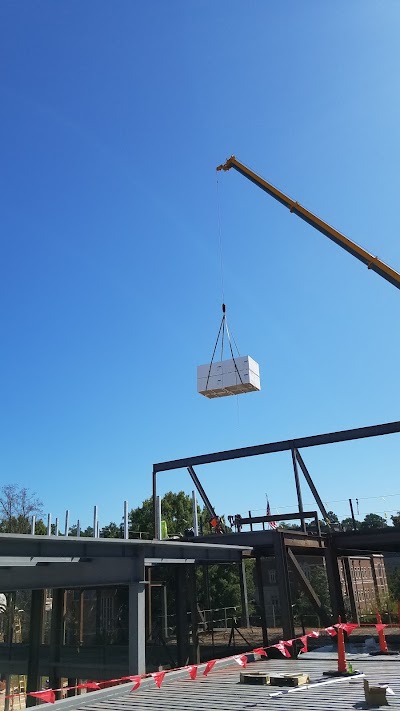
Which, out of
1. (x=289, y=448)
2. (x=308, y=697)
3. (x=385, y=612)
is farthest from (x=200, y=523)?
(x=308, y=697)

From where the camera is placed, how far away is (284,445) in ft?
85.5

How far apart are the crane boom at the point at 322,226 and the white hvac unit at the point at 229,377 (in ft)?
24.4

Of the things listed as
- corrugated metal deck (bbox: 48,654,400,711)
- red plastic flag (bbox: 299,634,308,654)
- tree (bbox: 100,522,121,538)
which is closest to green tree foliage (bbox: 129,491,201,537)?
tree (bbox: 100,522,121,538)

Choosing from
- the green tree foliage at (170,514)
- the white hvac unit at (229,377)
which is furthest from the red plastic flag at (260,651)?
the green tree foliage at (170,514)

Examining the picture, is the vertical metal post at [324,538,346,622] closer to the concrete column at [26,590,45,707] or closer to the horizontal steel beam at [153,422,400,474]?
the horizontal steel beam at [153,422,400,474]

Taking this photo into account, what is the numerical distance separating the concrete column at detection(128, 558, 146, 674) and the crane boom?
16.6m

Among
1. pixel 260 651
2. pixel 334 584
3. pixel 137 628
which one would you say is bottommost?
pixel 260 651

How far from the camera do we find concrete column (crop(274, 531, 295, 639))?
18078mm

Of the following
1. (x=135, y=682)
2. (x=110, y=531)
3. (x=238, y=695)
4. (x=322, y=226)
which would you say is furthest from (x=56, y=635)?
(x=110, y=531)

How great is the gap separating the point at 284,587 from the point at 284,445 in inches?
336

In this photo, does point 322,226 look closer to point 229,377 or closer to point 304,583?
point 229,377

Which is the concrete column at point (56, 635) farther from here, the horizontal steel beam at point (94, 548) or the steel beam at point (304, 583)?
the steel beam at point (304, 583)

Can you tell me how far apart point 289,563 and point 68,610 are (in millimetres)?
30159

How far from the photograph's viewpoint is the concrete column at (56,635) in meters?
26.4
